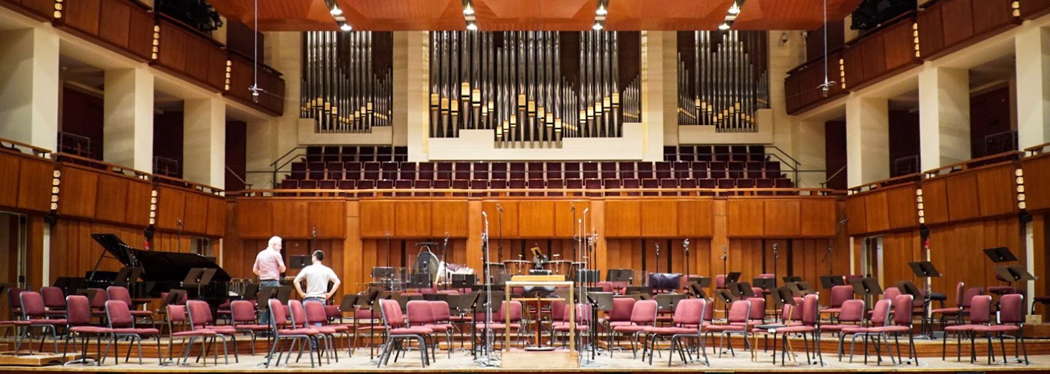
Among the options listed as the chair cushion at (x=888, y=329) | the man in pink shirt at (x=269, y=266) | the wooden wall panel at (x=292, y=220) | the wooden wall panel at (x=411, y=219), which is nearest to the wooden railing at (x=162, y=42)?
the wooden wall panel at (x=292, y=220)

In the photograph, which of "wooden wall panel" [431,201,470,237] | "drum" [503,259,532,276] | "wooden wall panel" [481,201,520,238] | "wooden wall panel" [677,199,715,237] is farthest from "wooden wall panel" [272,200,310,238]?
"wooden wall panel" [677,199,715,237]

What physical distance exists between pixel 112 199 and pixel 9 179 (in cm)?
243

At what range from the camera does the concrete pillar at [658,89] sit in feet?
74.2

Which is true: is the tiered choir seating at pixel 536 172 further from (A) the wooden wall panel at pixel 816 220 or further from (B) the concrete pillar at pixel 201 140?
(B) the concrete pillar at pixel 201 140

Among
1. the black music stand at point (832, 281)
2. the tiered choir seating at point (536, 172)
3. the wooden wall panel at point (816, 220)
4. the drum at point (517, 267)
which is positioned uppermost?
the tiered choir seating at point (536, 172)

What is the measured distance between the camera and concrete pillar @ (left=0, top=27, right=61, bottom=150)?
1577 cm

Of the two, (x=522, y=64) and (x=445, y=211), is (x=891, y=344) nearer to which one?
(x=445, y=211)

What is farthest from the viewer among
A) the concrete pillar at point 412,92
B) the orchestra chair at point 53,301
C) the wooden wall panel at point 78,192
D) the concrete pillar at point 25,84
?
the concrete pillar at point 412,92

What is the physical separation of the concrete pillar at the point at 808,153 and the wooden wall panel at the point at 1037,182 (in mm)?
7402

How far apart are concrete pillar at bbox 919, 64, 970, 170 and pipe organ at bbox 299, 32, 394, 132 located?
35.0ft

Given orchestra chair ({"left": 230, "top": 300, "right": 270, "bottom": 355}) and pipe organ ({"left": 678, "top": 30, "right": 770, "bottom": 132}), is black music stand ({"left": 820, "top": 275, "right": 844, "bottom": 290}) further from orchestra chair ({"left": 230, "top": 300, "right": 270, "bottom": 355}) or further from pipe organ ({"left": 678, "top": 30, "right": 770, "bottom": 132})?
orchestra chair ({"left": 230, "top": 300, "right": 270, "bottom": 355})

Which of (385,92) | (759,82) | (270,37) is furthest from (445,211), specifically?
(759,82)

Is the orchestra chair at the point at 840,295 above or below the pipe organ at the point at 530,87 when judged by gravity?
below

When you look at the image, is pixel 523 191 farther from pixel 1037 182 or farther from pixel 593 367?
pixel 593 367
